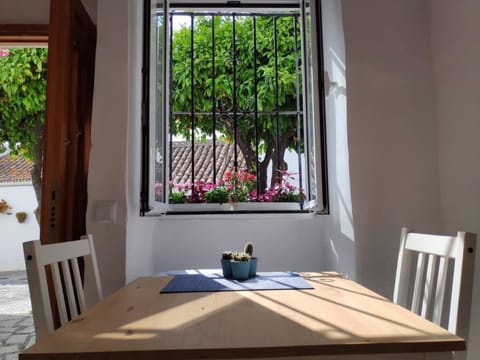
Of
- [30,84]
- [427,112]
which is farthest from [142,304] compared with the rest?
[30,84]

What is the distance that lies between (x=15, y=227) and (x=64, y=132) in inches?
289

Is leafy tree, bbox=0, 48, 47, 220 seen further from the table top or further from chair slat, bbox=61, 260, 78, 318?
the table top

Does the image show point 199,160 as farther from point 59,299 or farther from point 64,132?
point 59,299

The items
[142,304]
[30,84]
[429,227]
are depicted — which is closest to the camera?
[142,304]

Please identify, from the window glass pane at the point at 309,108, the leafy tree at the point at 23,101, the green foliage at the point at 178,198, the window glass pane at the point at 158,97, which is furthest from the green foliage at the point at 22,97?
the window glass pane at the point at 309,108

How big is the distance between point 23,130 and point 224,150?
3029 millimetres

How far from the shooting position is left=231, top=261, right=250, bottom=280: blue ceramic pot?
1.43 m

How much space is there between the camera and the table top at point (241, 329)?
27.2 inches

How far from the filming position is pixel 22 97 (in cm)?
415

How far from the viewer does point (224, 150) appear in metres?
3.50

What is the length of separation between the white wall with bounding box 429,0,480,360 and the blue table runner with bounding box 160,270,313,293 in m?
0.84

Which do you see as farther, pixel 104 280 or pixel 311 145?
pixel 311 145

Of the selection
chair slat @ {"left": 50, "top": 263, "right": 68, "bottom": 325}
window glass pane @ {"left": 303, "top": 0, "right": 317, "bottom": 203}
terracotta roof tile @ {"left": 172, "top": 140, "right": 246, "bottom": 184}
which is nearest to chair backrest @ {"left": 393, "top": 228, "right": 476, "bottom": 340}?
window glass pane @ {"left": 303, "top": 0, "right": 317, "bottom": 203}

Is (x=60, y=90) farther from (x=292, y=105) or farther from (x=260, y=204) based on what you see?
(x=292, y=105)
